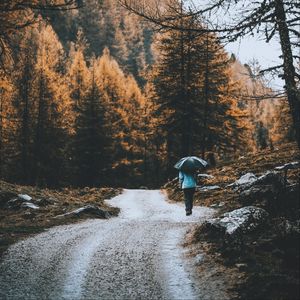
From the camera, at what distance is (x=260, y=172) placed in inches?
733

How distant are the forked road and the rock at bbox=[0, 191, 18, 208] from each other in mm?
5182

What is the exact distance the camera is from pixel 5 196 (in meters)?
15.7

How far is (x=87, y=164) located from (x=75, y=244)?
2519 cm

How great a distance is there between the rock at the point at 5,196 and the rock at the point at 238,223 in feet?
32.0

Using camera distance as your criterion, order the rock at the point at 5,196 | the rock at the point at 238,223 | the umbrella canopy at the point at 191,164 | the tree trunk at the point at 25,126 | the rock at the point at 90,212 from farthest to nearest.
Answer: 1. the tree trunk at the point at 25,126
2. the rock at the point at 5,196
3. the rock at the point at 90,212
4. the umbrella canopy at the point at 191,164
5. the rock at the point at 238,223

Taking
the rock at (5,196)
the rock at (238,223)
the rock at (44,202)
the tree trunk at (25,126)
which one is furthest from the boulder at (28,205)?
the tree trunk at (25,126)

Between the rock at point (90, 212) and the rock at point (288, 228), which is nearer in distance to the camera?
the rock at point (288, 228)

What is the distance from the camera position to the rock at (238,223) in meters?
7.75

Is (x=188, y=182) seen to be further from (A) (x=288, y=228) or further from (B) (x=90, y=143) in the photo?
(B) (x=90, y=143)

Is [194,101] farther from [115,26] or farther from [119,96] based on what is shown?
[115,26]

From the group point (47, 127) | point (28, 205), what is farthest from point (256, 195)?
point (47, 127)

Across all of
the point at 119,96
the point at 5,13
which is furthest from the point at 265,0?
the point at 119,96

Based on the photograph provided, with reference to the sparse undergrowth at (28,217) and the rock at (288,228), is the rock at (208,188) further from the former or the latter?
the rock at (288,228)

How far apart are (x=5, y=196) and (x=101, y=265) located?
9.87 m
